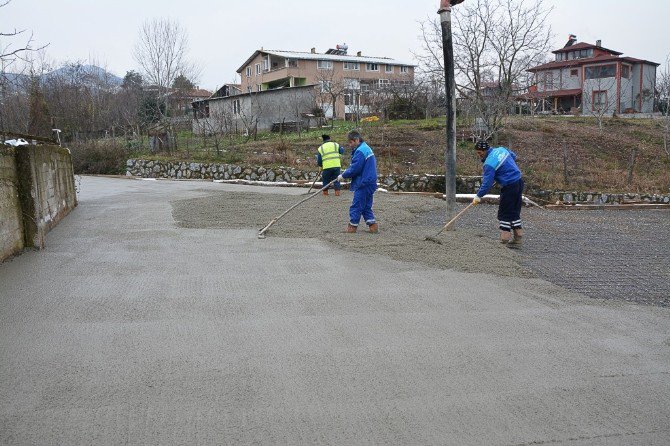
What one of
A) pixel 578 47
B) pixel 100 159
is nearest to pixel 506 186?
pixel 100 159

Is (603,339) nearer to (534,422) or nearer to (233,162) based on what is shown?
(534,422)

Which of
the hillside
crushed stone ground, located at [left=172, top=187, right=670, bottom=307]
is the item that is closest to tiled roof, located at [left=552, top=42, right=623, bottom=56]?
the hillside

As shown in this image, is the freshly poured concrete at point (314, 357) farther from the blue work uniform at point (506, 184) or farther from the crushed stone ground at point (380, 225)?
the blue work uniform at point (506, 184)

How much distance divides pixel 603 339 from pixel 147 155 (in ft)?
71.8

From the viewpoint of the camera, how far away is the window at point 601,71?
140ft

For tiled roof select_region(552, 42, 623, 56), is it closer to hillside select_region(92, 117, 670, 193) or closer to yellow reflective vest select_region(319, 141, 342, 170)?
hillside select_region(92, 117, 670, 193)

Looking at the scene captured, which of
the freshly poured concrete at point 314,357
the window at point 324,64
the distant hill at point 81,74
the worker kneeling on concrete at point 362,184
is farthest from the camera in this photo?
the window at point 324,64

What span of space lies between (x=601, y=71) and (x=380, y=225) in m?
40.1

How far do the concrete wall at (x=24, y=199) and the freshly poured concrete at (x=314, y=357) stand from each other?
0.36m

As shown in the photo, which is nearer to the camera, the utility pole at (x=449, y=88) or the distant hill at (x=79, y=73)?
the utility pole at (x=449, y=88)

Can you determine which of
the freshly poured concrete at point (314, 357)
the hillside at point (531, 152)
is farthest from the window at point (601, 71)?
the freshly poured concrete at point (314, 357)

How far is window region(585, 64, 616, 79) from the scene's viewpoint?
42812mm

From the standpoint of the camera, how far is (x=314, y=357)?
4070mm

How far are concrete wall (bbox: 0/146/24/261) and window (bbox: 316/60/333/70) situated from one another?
141ft
